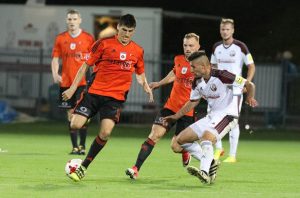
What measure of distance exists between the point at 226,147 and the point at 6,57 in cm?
1144

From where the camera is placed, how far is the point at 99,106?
46.5 ft

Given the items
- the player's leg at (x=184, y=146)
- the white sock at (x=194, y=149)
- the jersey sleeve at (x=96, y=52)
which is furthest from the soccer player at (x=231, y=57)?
the jersey sleeve at (x=96, y=52)

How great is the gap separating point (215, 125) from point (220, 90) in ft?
1.54

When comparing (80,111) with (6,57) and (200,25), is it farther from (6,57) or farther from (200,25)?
(200,25)

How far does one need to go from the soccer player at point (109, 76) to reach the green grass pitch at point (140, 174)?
85 centimetres

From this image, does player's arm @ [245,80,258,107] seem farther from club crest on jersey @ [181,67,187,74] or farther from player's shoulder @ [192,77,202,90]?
club crest on jersey @ [181,67,187,74]

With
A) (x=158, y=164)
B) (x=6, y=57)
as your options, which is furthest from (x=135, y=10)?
(x=158, y=164)

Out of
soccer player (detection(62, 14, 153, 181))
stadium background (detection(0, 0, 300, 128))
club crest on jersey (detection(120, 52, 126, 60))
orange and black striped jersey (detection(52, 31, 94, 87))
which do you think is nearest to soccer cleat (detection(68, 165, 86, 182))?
soccer player (detection(62, 14, 153, 181))

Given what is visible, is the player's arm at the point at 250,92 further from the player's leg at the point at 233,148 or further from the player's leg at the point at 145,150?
the player's leg at the point at 233,148

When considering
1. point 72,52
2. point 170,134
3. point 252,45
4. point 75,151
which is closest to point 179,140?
point 75,151

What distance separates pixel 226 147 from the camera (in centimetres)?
2222

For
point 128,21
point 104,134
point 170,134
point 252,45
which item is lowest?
point 170,134

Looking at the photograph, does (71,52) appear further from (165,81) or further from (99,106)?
(99,106)

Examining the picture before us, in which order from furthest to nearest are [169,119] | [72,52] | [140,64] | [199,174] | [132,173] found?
[72,52]
[140,64]
[169,119]
[132,173]
[199,174]
